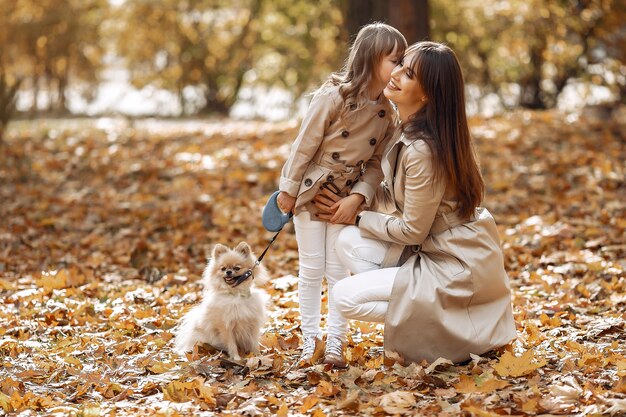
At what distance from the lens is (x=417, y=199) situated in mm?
3748

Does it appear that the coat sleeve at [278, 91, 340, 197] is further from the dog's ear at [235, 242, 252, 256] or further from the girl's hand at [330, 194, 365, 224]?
the dog's ear at [235, 242, 252, 256]

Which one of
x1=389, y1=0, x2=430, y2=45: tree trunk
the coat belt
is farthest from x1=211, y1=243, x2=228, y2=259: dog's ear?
x1=389, y1=0, x2=430, y2=45: tree trunk

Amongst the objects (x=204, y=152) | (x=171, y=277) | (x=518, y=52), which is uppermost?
(x=518, y=52)

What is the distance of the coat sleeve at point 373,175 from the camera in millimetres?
4082

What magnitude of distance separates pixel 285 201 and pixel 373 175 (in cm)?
47

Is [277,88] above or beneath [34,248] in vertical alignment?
above

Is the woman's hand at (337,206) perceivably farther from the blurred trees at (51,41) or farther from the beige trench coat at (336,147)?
the blurred trees at (51,41)

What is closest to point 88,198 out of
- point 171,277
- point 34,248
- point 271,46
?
point 34,248

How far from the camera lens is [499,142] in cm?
939

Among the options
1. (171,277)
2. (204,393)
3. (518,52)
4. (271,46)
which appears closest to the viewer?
(204,393)

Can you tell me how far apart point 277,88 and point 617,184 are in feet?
29.3

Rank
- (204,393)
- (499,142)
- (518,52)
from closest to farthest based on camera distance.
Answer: (204,393) → (499,142) → (518,52)

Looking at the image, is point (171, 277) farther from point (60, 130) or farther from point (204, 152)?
point (60, 130)

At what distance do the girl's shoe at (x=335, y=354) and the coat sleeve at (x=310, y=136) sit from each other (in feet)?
2.54
